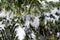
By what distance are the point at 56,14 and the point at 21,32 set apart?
0.30m

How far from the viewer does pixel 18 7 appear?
157 centimetres

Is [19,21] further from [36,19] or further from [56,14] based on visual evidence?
[56,14]

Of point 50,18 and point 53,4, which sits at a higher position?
point 53,4

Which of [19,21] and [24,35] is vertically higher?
[19,21]

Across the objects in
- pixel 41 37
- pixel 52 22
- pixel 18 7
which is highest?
pixel 18 7

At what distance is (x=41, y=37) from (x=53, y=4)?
0.89 ft

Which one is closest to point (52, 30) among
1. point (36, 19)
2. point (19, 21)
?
point (36, 19)

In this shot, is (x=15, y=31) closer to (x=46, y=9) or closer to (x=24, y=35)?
(x=24, y=35)

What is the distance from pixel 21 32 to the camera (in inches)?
61.1

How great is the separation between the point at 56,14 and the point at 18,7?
0.30 meters

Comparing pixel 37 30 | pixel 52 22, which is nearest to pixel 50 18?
pixel 52 22

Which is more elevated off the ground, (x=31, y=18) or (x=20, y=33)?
(x=31, y=18)

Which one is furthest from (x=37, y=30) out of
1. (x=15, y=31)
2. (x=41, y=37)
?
(x=15, y=31)

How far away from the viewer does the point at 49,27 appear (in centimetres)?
156
